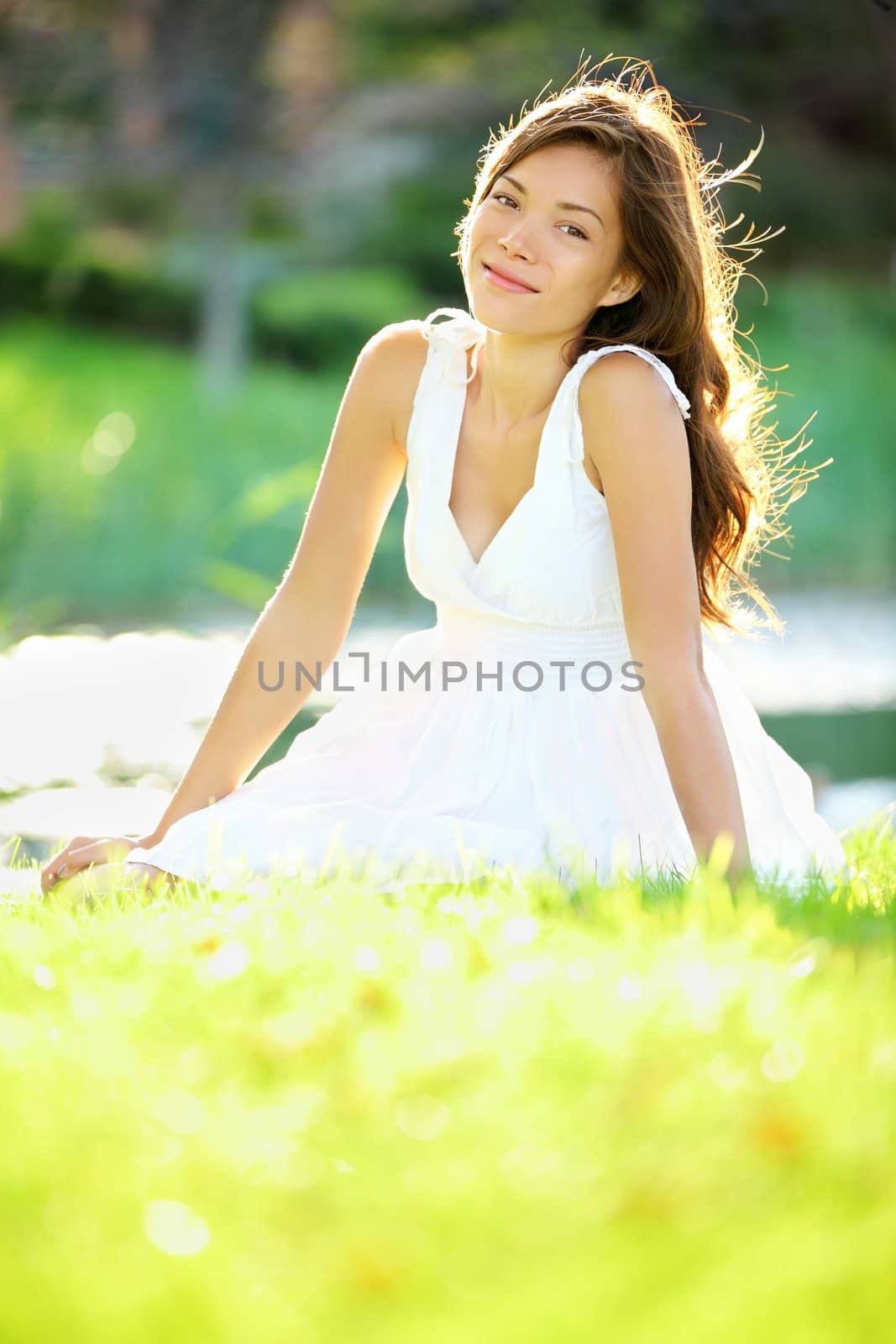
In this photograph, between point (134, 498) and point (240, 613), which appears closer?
point (240, 613)

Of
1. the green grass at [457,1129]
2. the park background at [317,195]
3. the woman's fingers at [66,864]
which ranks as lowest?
the green grass at [457,1129]

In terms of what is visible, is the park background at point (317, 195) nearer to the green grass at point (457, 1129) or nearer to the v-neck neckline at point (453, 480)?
the v-neck neckline at point (453, 480)

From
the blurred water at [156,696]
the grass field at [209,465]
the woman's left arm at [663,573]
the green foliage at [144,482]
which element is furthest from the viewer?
the grass field at [209,465]

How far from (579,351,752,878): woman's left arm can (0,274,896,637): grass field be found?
1.66 m

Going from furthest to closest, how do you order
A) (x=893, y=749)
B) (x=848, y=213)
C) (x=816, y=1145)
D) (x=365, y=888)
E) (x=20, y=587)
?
(x=848, y=213) < (x=20, y=587) < (x=893, y=749) < (x=365, y=888) < (x=816, y=1145)

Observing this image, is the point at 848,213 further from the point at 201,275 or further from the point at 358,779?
the point at 358,779

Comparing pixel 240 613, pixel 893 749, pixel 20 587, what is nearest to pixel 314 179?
pixel 240 613

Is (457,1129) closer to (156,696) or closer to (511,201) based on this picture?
(511,201)

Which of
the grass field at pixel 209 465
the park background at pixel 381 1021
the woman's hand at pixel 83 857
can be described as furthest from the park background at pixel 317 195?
the woman's hand at pixel 83 857

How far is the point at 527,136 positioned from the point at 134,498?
20.2 feet

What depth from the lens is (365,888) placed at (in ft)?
6.48

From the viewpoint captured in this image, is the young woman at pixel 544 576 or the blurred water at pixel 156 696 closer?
the young woman at pixel 544 576

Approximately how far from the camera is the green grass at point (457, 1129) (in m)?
1.09

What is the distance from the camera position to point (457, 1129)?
1304 millimetres
